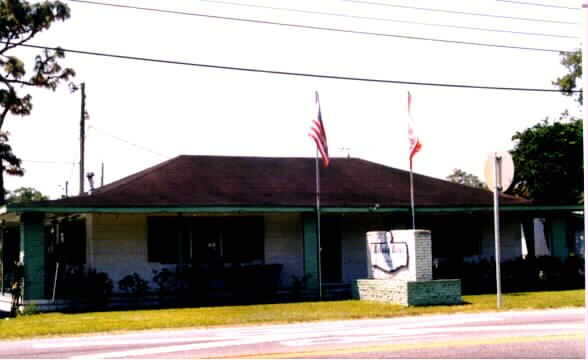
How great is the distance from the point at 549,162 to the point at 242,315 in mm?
27897

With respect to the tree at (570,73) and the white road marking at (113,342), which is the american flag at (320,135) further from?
the tree at (570,73)

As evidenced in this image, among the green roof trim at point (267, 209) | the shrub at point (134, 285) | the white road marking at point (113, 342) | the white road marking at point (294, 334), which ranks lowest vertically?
the white road marking at point (113, 342)

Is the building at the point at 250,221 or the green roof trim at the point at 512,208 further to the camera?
the green roof trim at the point at 512,208

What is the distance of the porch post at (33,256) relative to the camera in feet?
71.1

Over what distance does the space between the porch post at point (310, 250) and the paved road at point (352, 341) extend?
28.0ft

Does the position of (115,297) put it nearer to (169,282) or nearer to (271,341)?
(169,282)

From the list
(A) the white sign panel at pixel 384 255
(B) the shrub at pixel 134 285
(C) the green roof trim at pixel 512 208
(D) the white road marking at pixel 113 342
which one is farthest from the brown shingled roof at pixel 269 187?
(D) the white road marking at pixel 113 342

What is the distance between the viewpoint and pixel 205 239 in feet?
81.8

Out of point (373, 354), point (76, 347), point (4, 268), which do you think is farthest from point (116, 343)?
point (4, 268)

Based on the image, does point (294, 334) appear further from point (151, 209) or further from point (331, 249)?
point (331, 249)

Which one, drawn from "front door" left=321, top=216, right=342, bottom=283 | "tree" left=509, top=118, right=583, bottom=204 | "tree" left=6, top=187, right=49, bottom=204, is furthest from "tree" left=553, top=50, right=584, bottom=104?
"tree" left=6, top=187, right=49, bottom=204

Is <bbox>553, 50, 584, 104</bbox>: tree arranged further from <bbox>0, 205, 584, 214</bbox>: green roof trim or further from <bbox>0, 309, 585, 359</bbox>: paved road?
<bbox>0, 309, 585, 359</bbox>: paved road

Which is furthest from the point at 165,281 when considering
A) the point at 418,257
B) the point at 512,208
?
the point at 512,208

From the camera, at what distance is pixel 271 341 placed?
12.5 metres
